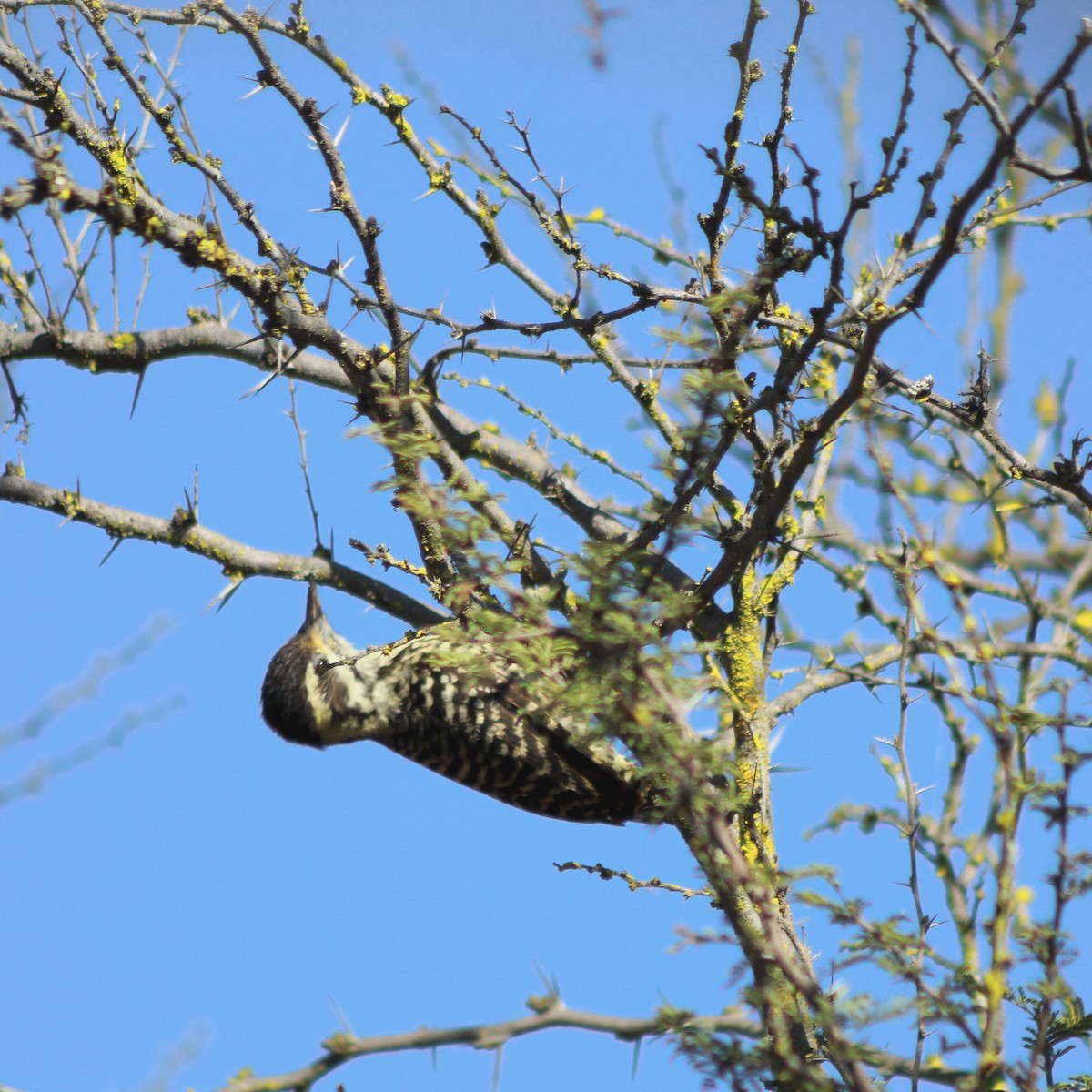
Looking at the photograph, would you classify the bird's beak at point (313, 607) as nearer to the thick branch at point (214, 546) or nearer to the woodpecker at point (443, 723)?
the woodpecker at point (443, 723)

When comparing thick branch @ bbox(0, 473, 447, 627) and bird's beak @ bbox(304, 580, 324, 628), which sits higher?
bird's beak @ bbox(304, 580, 324, 628)

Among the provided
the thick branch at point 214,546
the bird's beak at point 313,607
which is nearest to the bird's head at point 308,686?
the bird's beak at point 313,607

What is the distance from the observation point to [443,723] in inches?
210

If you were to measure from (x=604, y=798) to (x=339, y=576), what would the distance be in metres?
1.41

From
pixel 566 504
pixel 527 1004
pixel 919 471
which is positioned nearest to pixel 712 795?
pixel 527 1004

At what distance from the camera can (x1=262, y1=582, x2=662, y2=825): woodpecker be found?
5.07 metres

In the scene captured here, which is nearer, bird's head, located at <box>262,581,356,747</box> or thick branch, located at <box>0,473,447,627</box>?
thick branch, located at <box>0,473,447,627</box>

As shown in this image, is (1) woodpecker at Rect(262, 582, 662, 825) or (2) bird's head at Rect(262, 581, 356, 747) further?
(2) bird's head at Rect(262, 581, 356, 747)

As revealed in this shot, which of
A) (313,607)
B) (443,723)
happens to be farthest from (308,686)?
(443,723)

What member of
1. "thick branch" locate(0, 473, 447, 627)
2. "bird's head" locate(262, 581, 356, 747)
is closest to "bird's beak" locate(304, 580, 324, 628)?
"bird's head" locate(262, 581, 356, 747)

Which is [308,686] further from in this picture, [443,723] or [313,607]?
[443,723]

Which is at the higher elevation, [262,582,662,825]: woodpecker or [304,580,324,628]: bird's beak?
[304,580,324,628]: bird's beak

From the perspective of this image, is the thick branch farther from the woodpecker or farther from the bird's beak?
the bird's beak

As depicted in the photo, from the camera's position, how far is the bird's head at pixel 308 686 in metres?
5.66
